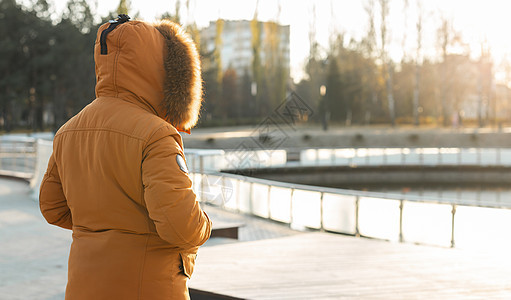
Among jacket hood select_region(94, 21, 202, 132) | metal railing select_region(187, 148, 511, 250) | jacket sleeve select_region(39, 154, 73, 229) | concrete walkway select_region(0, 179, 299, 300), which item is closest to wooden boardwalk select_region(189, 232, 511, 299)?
metal railing select_region(187, 148, 511, 250)

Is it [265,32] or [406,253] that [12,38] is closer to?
[265,32]

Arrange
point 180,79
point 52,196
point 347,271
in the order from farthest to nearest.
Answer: point 347,271 < point 52,196 < point 180,79

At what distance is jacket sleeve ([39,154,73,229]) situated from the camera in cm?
221

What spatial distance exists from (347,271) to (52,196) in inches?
133

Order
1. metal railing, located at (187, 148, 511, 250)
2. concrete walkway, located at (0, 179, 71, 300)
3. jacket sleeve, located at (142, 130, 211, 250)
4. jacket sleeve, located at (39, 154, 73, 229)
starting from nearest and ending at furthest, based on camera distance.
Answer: jacket sleeve, located at (142, 130, 211, 250) → jacket sleeve, located at (39, 154, 73, 229) → concrete walkway, located at (0, 179, 71, 300) → metal railing, located at (187, 148, 511, 250)

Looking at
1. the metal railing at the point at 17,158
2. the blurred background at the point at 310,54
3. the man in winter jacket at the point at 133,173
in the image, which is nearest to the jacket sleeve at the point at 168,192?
the man in winter jacket at the point at 133,173

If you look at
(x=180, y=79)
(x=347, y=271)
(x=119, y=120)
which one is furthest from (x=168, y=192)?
(x=347, y=271)

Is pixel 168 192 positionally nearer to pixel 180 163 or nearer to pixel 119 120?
pixel 180 163

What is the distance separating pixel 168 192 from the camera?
180 centimetres

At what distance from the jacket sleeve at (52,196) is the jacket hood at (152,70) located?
1.34ft

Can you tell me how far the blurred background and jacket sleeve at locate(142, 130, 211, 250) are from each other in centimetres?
3133

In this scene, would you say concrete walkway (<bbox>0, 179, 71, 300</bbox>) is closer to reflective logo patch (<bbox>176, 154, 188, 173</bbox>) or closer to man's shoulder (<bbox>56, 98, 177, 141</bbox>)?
man's shoulder (<bbox>56, 98, 177, 141</bbox>)

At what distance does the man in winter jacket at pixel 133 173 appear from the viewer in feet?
6.08

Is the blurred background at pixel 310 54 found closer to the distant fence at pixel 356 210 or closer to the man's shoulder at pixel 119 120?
the distant fence at pixel 356 210
